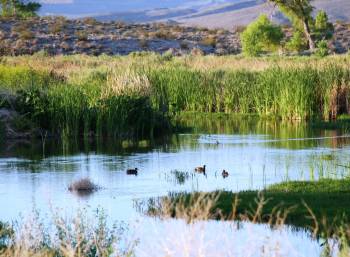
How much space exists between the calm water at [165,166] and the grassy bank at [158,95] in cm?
149

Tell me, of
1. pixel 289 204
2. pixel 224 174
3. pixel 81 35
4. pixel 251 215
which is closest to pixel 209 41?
pixel 81 35

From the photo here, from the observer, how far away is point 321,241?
12.3 meters

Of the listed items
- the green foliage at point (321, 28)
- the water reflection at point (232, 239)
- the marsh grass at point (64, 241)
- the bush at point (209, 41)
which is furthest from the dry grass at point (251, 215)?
the bush at point (209, 41)

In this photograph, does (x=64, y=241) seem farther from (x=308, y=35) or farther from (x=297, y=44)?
(x=308, y=35)

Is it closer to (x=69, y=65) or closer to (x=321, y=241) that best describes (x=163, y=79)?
(x=69, y=65)

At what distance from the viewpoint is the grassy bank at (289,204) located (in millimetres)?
13219

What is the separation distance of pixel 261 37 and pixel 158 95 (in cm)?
4198

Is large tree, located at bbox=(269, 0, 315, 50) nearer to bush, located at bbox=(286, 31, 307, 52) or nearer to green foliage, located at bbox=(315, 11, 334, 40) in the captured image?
bush, located at bbox=(286, 31, 307, 52)

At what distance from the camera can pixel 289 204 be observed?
559 inches

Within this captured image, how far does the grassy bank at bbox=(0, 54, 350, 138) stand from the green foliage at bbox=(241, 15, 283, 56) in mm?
28741

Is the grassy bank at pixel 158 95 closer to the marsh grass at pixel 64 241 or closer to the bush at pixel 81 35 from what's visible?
the marsh grass at pixel 64 241

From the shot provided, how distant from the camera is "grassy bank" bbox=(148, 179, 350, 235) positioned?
520 inches

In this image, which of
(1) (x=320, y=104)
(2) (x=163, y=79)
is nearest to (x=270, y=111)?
(1) (x=320, y=104)

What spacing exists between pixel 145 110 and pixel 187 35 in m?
61.9
